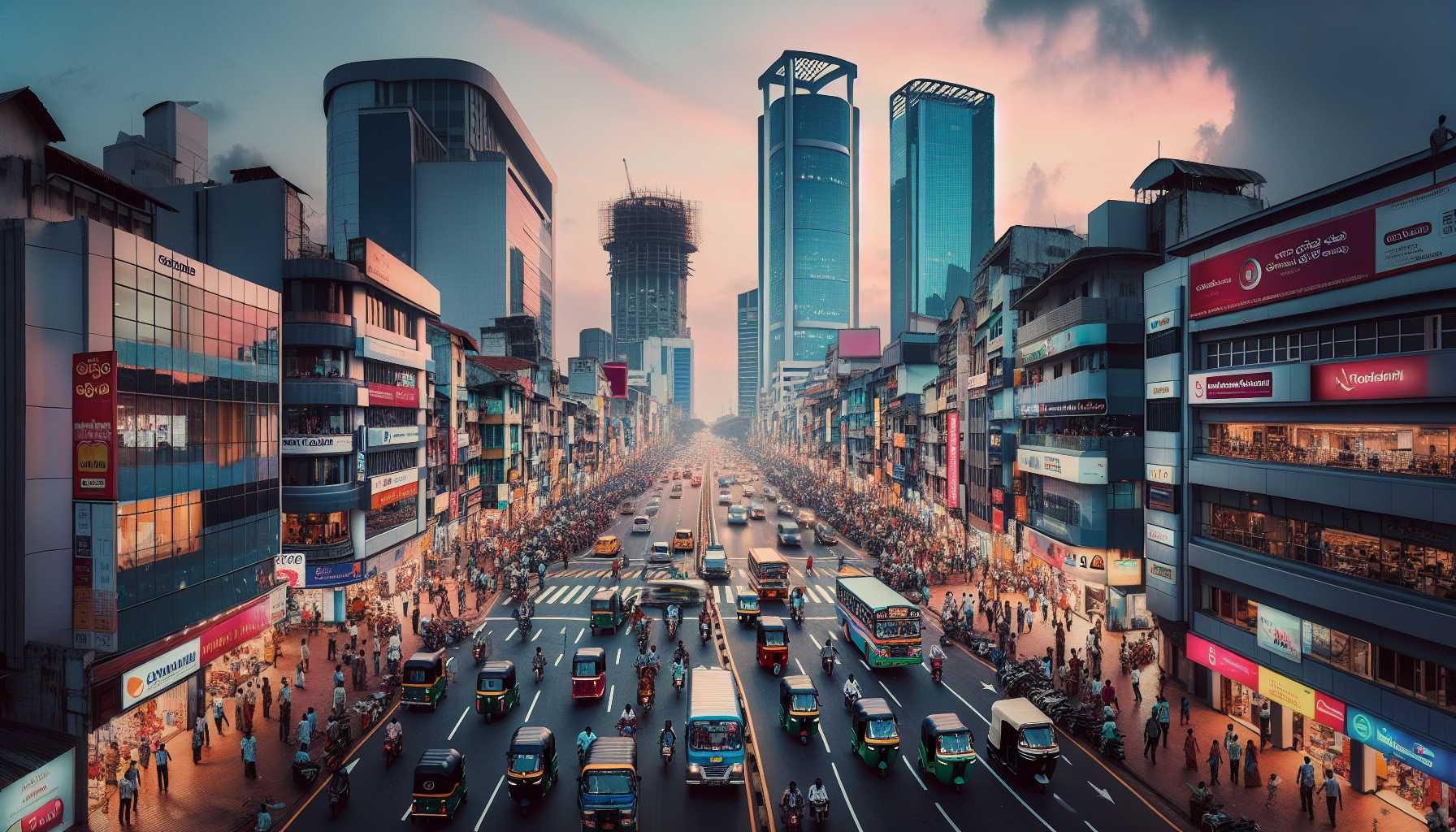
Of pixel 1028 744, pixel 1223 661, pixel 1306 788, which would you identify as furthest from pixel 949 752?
pixel 1223 661

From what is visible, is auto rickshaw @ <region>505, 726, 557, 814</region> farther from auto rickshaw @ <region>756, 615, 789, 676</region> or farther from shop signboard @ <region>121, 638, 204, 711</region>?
auto rickshaw @ <region>756, 615, 789, 676</region>

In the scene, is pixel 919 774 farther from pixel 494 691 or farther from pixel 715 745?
pixel 494 691

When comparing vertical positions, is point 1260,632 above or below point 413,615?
above

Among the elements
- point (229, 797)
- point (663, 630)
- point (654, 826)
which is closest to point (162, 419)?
point (229, 797)

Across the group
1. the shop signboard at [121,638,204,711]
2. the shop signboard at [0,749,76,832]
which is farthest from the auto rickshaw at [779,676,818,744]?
the shop signboard at [0,749,76,832]

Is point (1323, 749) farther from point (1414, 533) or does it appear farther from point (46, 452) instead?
point (46, 452)

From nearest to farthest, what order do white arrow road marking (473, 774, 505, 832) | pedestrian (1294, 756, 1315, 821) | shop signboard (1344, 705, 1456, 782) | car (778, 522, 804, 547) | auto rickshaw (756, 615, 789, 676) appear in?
shop signboard (1344, 705, 1456, 782) → white arrow road marking (473, 774, 505, 832) → pedestrian (1294, 756, 1315, 821) → auto rickshaw (756, 615, 789, 676) → car (778, 522, 804, 547)
